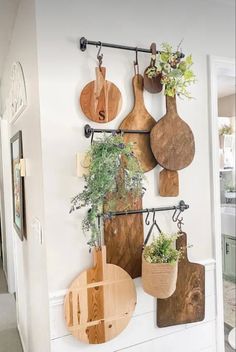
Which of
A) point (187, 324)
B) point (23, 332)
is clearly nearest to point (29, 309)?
point (23, 332)

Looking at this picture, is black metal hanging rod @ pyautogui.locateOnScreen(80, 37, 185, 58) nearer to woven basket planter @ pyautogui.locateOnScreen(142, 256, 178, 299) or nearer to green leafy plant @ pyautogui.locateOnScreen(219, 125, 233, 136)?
green leafy plant @ pyautogui.locateOnScreen(219, 125, 233, 136)

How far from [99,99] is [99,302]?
96 cm

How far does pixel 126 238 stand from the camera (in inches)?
56.5

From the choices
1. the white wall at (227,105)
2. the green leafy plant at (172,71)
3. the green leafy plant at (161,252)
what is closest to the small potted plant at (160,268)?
the green leafy plant at (161,252)

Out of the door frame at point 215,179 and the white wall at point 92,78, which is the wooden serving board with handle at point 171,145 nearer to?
the white wall at point 92,78

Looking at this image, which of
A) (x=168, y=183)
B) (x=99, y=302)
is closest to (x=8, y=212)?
(x=99, y=302)

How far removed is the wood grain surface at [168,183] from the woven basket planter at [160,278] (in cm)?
37

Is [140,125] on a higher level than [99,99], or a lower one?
lower

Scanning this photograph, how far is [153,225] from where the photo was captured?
59.5 inches

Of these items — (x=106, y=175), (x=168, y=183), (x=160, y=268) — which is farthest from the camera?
(x=168, y=183)

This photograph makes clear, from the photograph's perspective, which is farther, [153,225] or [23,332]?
[23,332]

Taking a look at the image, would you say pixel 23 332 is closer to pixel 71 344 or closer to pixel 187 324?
pixel 71 344

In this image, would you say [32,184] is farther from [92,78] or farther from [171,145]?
[171,145]

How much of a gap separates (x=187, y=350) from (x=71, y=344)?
2.23 feet
